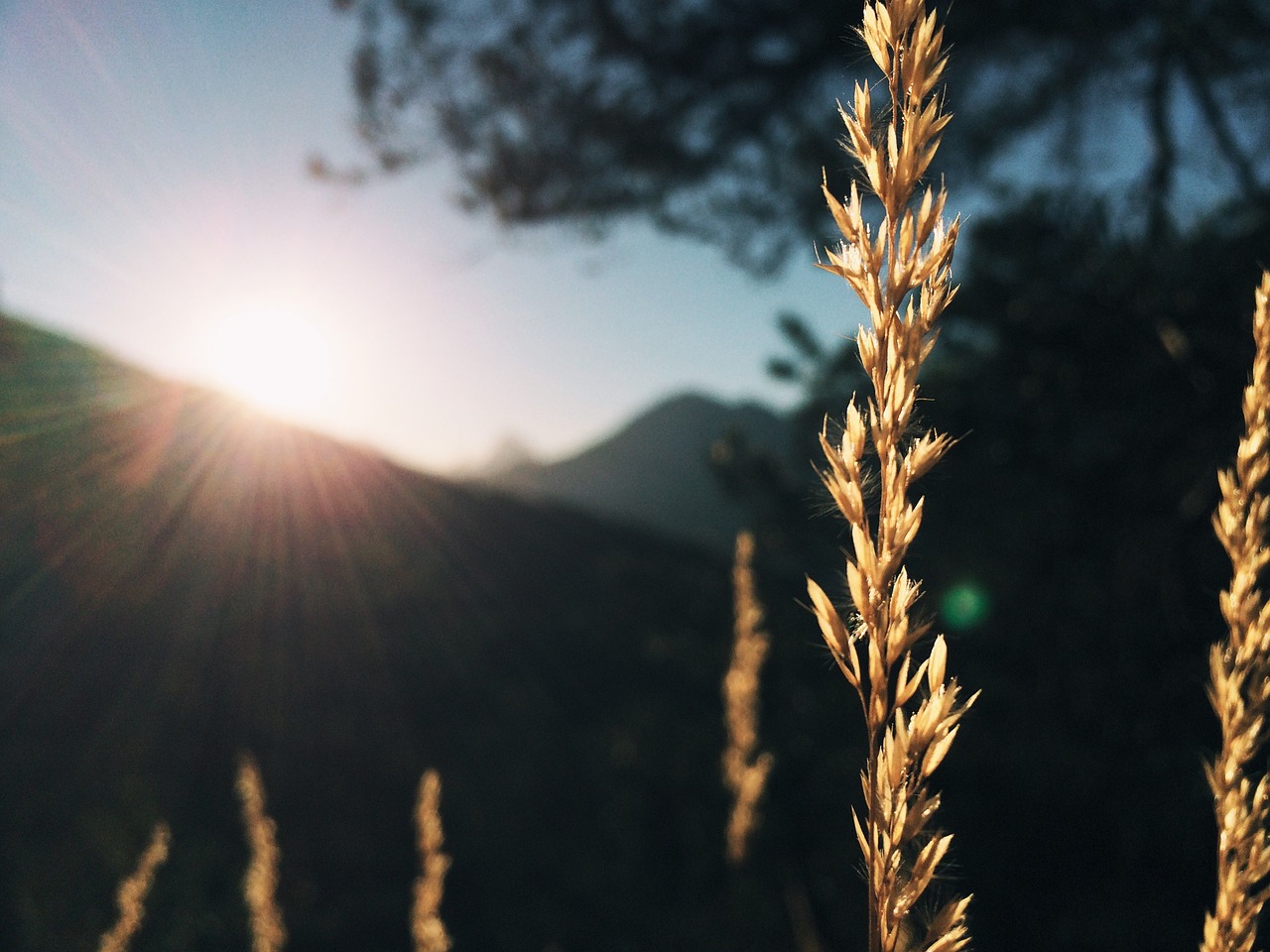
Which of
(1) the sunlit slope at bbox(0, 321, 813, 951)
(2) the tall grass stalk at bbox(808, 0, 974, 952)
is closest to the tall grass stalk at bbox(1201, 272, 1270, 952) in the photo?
(2) the tall grass stalk at bbox(808, 0, 974, 952)

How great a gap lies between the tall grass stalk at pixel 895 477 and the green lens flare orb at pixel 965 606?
3470 millimetres

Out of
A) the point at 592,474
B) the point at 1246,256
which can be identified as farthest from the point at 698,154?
the point at 592,474

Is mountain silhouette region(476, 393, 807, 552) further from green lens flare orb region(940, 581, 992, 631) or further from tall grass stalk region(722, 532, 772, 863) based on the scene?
tall grass stalk region(722, 532, 772, 863)

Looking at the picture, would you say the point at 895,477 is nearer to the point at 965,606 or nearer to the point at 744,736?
the point at 744,736

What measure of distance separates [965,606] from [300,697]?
5.09 meters

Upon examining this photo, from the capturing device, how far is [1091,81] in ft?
13.6

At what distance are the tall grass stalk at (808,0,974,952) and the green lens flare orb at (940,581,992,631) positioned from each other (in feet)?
11.4

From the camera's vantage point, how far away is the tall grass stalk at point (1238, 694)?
62 cm

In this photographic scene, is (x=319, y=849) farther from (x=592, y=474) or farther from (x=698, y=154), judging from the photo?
(x=592, y=474)

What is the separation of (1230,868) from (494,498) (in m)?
8.74

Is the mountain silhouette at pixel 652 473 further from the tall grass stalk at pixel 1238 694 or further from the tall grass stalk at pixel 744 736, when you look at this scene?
the tall grass stalk at pixel 1238 694

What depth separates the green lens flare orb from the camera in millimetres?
3643

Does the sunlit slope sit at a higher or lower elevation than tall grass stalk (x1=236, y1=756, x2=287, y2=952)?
lower

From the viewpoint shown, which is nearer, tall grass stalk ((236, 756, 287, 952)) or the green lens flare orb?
tall grass stalk ((236, 756, 287, 952))
